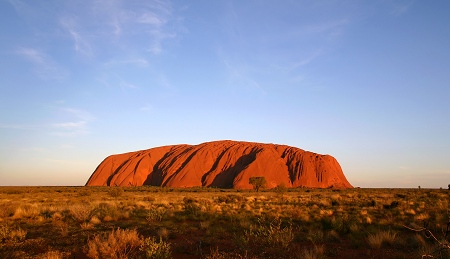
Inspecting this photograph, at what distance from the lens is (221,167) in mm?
74250

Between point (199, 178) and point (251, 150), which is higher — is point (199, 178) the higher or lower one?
the lower one

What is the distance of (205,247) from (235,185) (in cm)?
5670

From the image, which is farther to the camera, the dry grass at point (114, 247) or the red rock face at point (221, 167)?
the red rock face at point (221, 167)

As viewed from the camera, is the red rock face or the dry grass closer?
the dry grass

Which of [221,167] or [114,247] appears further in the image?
[221,167]

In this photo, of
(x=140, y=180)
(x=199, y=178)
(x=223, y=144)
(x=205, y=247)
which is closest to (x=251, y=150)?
(x=223, y=144)

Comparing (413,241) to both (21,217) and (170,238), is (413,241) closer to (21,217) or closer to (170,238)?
(170,238)

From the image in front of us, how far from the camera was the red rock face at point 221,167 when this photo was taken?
227ft

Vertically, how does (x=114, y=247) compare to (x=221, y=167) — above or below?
below

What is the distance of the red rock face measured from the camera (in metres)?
69.3

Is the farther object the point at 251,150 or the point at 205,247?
the point at 251,150

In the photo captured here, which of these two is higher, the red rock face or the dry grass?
the red rock face

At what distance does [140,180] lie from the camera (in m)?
76.9

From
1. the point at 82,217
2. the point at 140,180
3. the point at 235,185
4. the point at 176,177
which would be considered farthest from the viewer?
the point at 140,180
